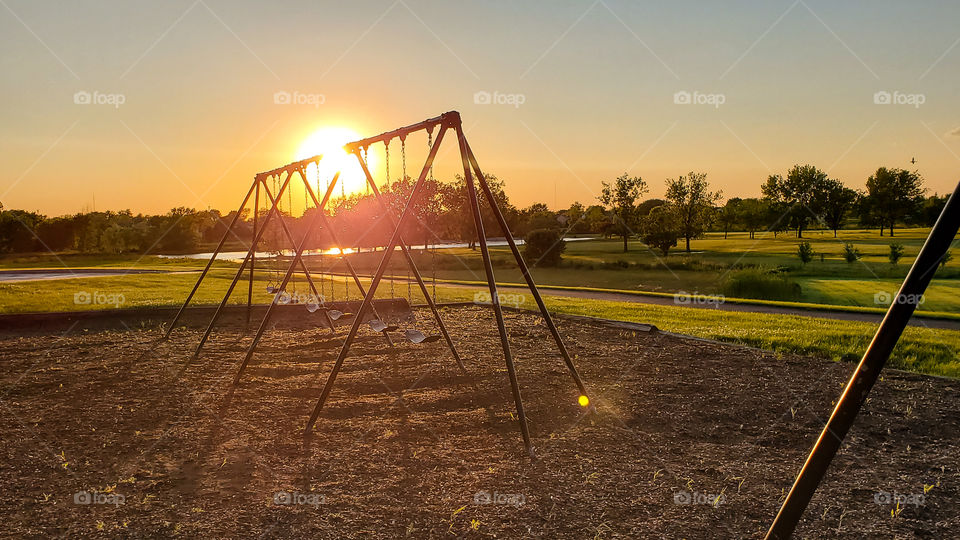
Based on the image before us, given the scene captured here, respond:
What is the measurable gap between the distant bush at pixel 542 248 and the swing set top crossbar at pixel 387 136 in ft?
110

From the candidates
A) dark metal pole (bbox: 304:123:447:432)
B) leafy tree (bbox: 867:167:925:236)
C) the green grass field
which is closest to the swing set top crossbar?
dark metal pole (bbox: 304:123:447:432)

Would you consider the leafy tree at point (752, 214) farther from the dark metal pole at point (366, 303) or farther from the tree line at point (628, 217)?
the dark metal pole at point (366, 303)

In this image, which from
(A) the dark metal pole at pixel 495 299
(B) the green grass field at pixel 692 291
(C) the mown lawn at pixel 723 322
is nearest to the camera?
(A) the dark metal pole at pixel 495 299

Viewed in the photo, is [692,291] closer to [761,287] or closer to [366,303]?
[761,287]

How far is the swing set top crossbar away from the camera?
6.04 metres

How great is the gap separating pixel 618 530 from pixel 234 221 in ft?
29.5

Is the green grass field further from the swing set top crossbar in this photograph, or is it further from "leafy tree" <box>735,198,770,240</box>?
"leafy tree" <box>735,198,770,240</box>

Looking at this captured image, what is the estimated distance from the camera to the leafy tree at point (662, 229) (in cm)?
5069

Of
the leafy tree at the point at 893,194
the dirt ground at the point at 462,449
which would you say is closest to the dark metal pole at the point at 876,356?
the dirt ground at the point at 462,449

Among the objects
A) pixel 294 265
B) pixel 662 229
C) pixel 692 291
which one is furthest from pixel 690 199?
pixel 294 265

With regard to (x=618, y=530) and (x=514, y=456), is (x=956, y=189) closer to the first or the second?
(x=618, y=530)

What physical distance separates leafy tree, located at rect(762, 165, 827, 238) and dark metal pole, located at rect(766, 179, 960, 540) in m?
75.6

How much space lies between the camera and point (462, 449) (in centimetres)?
558

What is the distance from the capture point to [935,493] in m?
4.64
